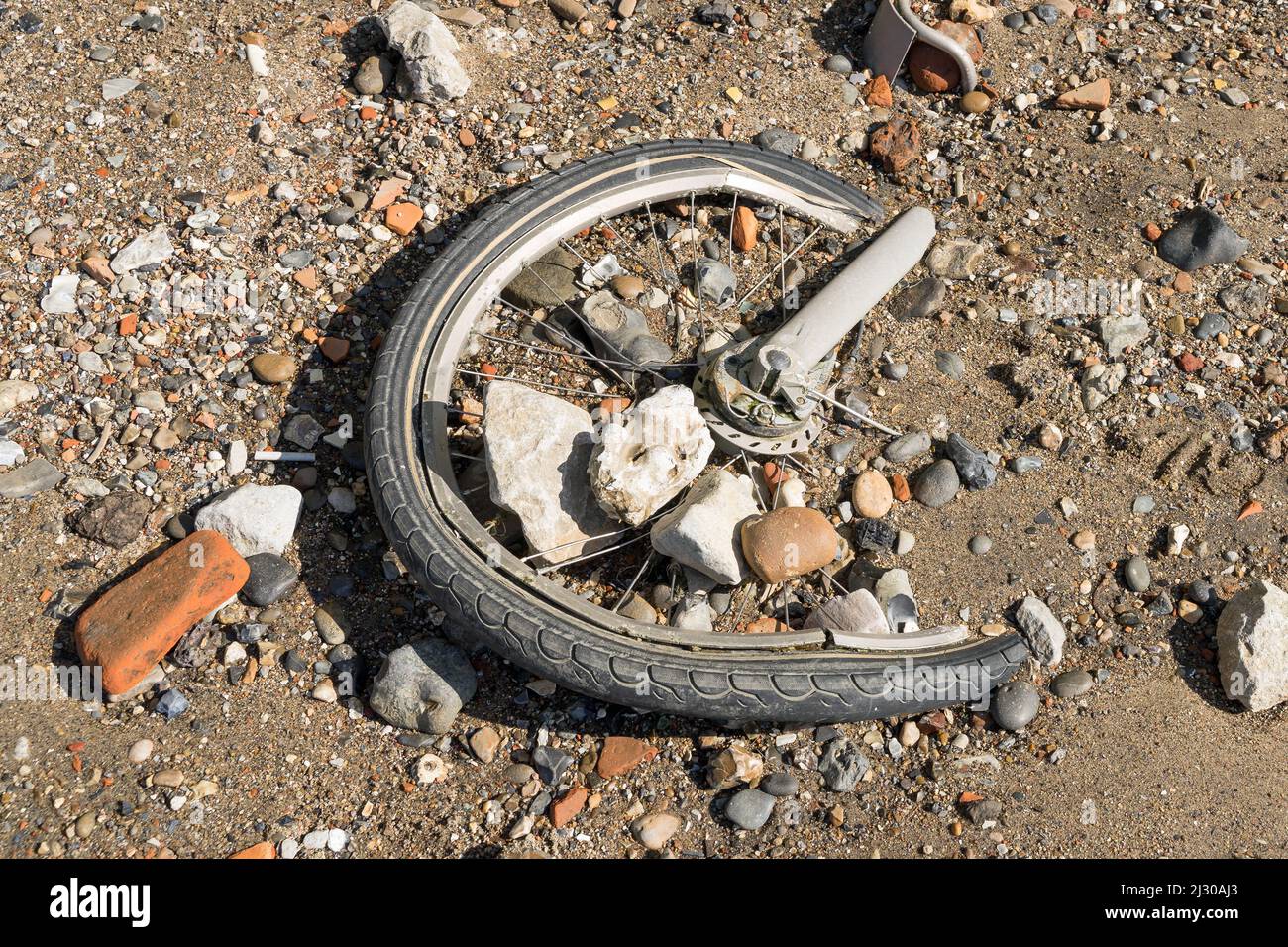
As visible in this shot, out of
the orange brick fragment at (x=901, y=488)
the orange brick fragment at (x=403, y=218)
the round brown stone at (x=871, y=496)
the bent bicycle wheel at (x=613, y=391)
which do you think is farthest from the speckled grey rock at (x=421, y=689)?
the orange brick fragment at (x=403, y=218)

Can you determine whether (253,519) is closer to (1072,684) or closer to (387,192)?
(387,192)

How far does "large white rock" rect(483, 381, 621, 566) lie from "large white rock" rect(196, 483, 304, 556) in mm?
716

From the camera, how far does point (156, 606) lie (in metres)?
3.09

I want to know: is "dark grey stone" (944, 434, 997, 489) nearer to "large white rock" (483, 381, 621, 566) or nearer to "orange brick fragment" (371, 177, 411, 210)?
"large white rock" (483, 381, 621, 566)

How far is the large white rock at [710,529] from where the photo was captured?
122 inches

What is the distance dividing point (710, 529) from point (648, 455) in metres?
0.30

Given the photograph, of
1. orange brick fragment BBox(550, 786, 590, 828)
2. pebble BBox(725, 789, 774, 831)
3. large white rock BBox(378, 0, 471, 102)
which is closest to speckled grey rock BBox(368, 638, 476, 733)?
orange brick fragment BBox(550, 786, 590, 828)

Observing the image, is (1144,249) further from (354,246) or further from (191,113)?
(191,113)

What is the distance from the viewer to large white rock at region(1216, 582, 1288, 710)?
3.15 meters

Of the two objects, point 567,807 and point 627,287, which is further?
point 627,287

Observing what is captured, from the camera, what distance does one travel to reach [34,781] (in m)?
2.96

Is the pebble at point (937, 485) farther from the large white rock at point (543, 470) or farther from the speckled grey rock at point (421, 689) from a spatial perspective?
the speckled grey rock at point (421, 689)

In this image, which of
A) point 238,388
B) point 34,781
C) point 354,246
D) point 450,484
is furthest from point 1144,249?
point 34,781

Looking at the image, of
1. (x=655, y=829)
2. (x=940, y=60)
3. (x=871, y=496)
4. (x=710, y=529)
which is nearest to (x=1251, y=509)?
(x=871, y=496)
